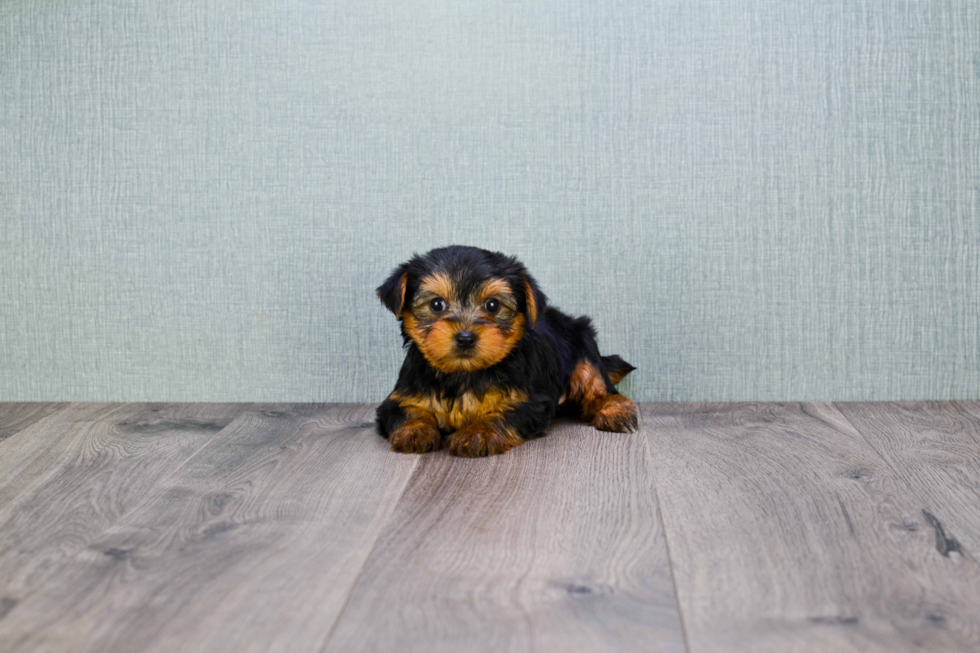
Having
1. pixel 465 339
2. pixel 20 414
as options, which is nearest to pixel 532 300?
pixel 465 339

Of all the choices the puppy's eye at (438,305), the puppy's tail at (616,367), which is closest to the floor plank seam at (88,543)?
the puppy's eye at (438,305)

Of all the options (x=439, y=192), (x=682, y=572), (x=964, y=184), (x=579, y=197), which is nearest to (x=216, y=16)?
(x=439, y=192)

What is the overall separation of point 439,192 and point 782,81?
129 cm

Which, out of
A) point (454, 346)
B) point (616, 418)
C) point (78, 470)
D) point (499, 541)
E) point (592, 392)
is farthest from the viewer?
point (592, 392)

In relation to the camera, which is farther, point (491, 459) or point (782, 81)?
point (782, 81)

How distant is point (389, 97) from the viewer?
3.13 meters

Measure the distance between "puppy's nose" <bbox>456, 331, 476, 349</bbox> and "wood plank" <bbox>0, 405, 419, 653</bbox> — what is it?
0.35 metres

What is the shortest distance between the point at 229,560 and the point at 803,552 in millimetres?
1148

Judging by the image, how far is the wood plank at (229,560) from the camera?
4.62 ft

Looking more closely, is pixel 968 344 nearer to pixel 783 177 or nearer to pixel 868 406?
pixel 868 406

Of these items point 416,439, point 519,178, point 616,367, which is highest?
point 519,178

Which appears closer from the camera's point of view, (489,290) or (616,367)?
(489,290)

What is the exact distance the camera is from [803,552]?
173 cm

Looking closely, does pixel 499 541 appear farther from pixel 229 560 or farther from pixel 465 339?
pixel 465 339
